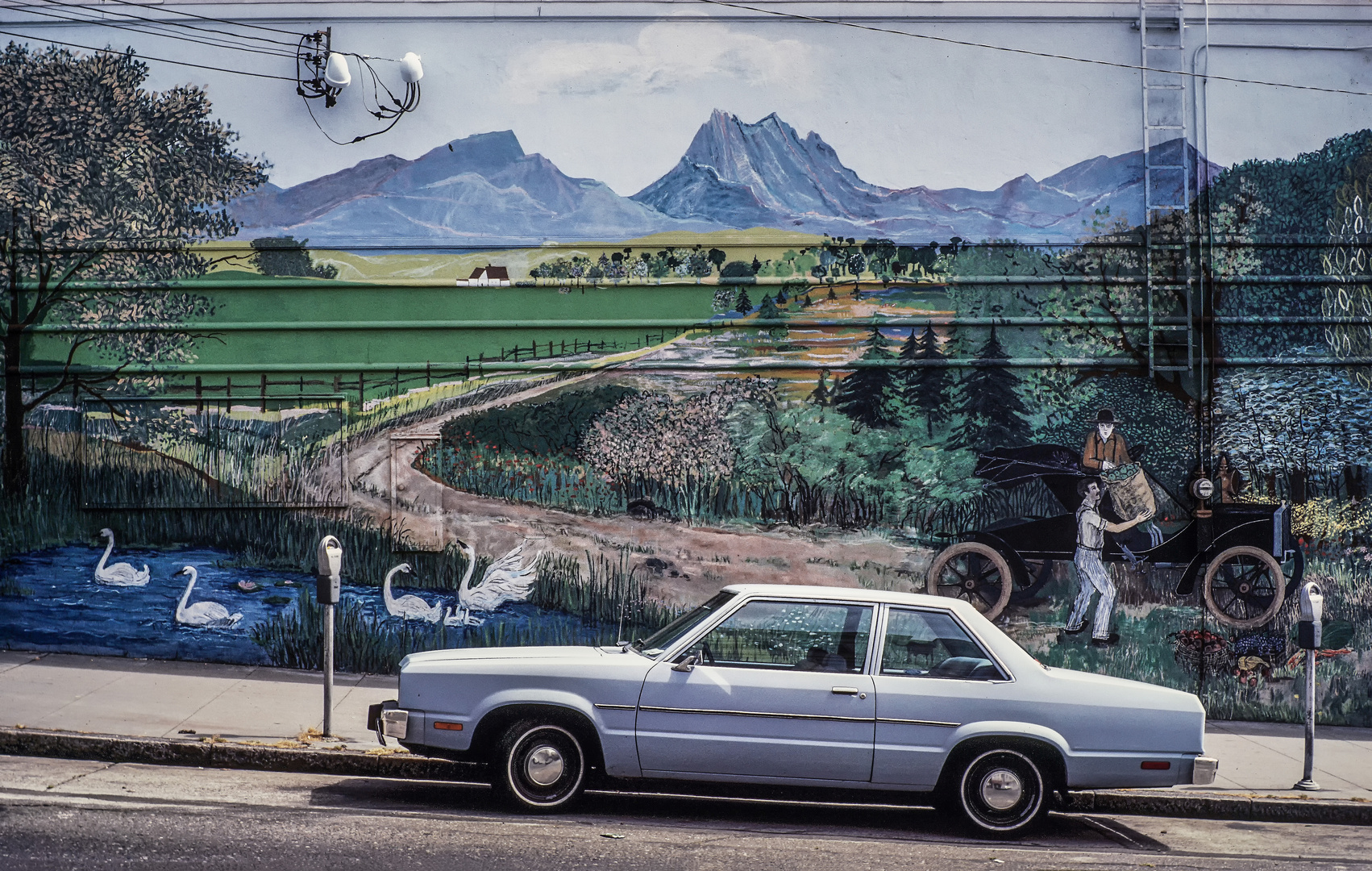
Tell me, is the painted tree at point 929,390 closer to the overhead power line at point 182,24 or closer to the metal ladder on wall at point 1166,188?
the metal ladder on wall at point 1166,188

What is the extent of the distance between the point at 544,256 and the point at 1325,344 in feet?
24.0

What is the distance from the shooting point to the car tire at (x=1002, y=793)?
691 centimetres

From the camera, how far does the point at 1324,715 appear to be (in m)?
11.2

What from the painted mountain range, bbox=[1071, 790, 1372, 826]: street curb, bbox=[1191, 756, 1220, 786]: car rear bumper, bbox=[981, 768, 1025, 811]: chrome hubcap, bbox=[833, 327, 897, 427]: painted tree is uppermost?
the painted mountain range

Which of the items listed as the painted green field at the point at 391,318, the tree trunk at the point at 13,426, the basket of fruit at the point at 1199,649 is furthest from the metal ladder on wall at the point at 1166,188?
the tree trunk at the point at 13,426

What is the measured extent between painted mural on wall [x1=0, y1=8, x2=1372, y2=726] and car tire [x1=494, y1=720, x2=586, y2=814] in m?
4.13

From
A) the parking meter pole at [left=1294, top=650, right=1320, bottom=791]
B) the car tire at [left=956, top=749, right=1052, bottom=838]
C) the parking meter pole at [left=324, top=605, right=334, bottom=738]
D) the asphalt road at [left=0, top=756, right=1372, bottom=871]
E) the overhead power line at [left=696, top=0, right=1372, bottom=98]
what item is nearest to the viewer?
the asphalt road at [left=0, top=756, right=1372, bottom=871]

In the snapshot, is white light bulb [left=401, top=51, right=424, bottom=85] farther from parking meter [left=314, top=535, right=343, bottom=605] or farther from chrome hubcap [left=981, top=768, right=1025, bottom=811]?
chrome hubcap [left=981, top=768, right=1025, bottom=811]

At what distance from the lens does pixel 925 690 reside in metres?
6.90

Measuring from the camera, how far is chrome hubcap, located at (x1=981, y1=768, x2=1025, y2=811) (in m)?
6.91

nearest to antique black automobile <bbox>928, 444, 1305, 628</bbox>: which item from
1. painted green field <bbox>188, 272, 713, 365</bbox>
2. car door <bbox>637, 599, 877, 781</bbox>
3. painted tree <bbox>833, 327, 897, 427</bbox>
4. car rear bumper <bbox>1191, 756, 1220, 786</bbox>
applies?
painted tree <bbox>833, 327, 897, 427</bbox>

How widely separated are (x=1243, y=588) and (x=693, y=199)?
20.4ft

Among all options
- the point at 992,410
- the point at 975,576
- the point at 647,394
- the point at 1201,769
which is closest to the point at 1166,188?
the point at 992,410

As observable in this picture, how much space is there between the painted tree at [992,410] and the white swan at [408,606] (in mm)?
5092
